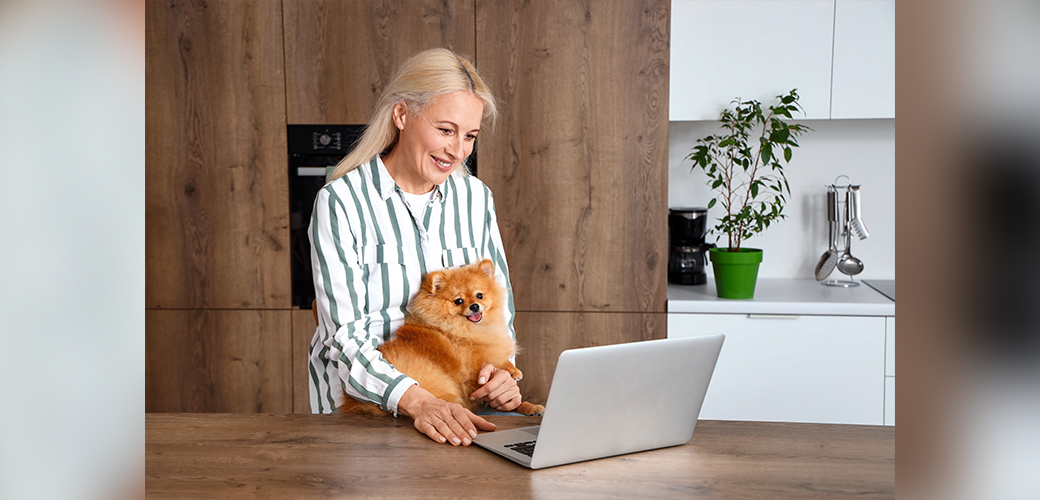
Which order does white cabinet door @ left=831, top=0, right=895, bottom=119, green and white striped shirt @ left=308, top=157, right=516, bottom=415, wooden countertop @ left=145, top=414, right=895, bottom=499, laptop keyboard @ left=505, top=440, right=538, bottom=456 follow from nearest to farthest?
wooden countertop @ left=145, top=414, right=895, bottom=499 → laptop keyboard @ left=505, top=440, right=538, bottom=456 → green and white striped shirt @ left=308, top=157, right=516, bottom=415 → white cabinet door @ left=831, top=0, right=895, bottom=119

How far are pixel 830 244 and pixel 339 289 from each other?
2277mm

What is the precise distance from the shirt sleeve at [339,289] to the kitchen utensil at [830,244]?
207 cm

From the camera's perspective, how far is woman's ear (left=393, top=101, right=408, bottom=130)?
67.5 inches

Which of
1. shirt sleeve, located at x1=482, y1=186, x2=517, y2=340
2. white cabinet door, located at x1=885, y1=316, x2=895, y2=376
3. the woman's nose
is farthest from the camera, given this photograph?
white cabinet door, located at x1=885, y1=316, x2=895, y2=376

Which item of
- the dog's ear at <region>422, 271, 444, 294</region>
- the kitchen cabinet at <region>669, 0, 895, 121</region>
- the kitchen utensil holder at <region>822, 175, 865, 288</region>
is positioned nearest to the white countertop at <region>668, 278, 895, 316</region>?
the kitchen utensil holder at <region>822, 175, 865, 288</region>

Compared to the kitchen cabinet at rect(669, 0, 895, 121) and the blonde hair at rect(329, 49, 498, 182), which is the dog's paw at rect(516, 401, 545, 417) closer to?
the blonde hair at rect(329, 49, 498, 182)

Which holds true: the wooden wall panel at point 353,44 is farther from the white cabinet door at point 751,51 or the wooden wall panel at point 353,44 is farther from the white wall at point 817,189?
the white wall at point 817,189

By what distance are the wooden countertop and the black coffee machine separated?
5.67 feet

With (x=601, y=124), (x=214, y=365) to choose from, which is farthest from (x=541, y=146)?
(x=214, y=365)

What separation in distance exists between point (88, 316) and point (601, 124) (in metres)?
2.60

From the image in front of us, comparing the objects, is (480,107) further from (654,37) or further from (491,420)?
(654,37)

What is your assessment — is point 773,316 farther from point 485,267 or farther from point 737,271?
point 485,267

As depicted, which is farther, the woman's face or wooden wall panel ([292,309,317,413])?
wooden wall panel ([292,309,317,413])

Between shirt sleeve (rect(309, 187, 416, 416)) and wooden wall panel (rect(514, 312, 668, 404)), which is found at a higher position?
shirt sleeve (rect(309, 187, 416, 416))
